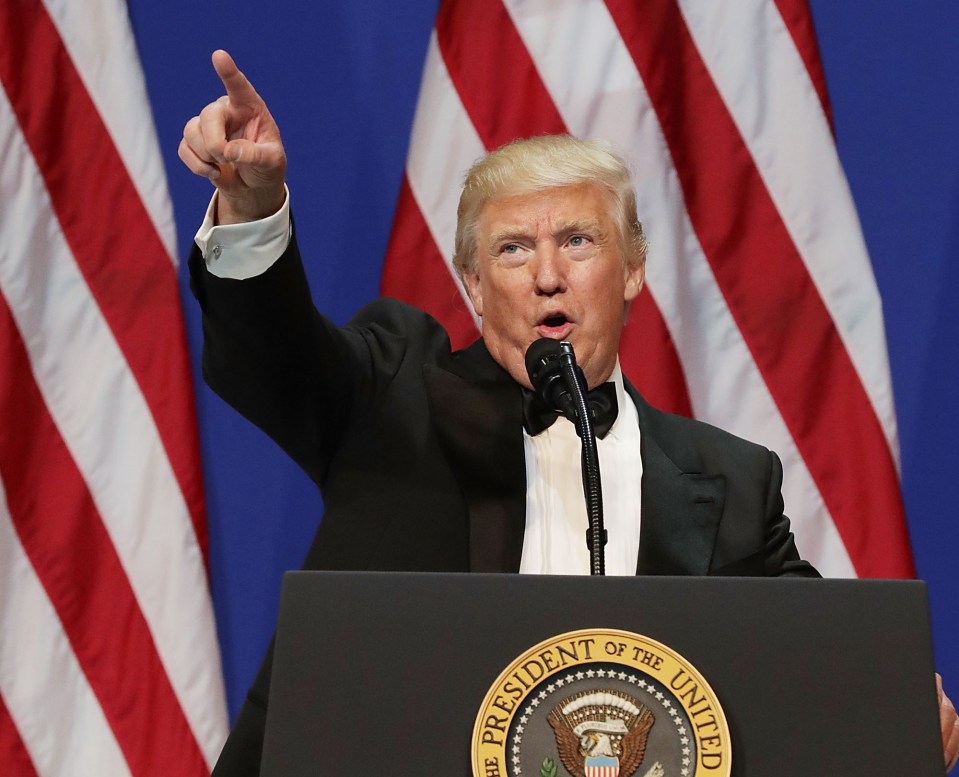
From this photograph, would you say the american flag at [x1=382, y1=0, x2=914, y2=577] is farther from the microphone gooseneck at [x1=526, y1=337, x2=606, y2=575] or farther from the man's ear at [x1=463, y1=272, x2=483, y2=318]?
the microphone gooseneck at [x1=526, y1=337, x2=606, y2=575]

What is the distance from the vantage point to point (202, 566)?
2.17 meters

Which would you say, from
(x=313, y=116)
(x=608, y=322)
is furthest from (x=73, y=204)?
(x=608, y=322)

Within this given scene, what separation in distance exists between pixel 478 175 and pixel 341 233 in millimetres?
733

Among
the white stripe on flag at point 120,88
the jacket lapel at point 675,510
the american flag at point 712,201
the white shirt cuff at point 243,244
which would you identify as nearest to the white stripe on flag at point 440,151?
the american flag at point 712,201

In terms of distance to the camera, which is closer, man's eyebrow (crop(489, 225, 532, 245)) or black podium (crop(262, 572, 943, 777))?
black podium (crop(262, 572, 943, 777))

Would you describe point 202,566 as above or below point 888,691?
above

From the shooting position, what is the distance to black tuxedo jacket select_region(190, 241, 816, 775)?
53.1 inches

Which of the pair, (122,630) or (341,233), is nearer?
A: (122,630)

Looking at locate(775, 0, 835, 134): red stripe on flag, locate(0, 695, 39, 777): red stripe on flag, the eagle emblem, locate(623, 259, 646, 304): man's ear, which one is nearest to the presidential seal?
the eagle emblem

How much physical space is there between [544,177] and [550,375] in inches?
21.6

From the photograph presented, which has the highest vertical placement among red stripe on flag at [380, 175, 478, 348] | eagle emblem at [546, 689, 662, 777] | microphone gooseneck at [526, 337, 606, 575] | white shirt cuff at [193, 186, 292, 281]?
red stripe on flag at [380, 175, 478, 348]

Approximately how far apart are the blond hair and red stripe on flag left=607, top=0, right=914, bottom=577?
2.06 feet

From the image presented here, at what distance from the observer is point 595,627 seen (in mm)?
770

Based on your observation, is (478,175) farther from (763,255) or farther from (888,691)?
(888,691)
